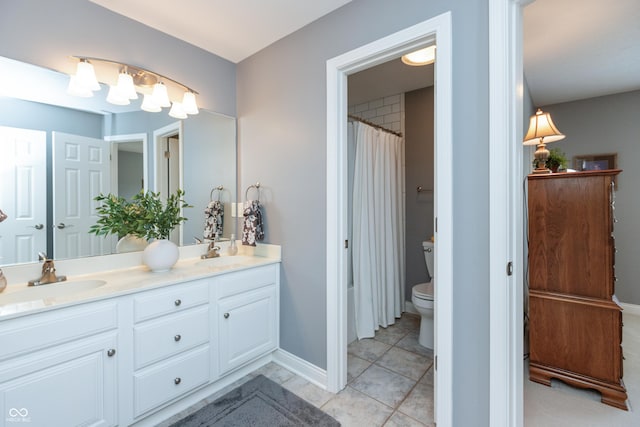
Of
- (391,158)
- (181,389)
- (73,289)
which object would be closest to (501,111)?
(391,158)

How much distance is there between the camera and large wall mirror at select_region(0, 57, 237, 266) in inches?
58.0

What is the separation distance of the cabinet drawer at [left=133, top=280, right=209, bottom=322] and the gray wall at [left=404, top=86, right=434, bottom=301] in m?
2.25

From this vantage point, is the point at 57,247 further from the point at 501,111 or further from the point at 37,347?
the point at 501,111

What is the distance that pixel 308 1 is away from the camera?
170 centimetres

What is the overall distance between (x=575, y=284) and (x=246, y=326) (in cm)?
223

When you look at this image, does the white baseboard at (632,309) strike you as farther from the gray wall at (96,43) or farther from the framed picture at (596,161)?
the gray wall at (96,43)

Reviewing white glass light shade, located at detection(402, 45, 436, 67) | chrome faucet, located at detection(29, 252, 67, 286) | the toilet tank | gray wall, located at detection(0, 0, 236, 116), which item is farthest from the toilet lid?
chrome faucet, located at detection(29, 252, 67, 286)

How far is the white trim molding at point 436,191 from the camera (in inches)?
52.5

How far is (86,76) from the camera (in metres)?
1.63

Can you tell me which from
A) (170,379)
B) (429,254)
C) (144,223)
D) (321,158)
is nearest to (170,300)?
(170,379)

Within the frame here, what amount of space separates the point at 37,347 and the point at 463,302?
73.4 inches

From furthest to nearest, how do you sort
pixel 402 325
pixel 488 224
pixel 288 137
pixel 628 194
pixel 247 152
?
pixel 628 194 → pixel 402 325 → pixel 247 152 → pixel 288 137 → pixel 488 224

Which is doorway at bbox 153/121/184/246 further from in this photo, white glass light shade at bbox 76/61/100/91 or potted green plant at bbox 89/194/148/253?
white glass light shade at bbox 76/61/100/91

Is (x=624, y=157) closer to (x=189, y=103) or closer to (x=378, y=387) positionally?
(x=378, y=387)
